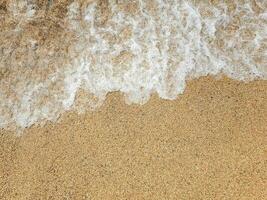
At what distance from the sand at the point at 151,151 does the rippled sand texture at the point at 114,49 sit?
0.18 metres

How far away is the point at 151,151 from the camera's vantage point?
11.8ft

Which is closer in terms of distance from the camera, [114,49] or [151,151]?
[151,151]

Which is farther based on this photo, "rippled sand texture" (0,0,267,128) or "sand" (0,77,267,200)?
"rippled sand texture" (0,0,267,128)

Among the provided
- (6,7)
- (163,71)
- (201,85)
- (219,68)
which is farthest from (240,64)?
(6,7)

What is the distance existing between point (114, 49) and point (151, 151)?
3.58ft

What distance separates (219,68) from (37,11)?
6.09 feet

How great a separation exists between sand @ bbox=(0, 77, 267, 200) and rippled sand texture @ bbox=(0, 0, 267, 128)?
0.59 feet

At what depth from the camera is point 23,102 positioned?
395 cm

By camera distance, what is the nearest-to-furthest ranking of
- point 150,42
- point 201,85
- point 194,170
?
point 194,170
point 201,85
point 150,42

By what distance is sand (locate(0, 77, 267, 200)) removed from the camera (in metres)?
3.46

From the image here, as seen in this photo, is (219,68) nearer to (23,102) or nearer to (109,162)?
(109,162)

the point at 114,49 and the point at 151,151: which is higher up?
the point at 114,49

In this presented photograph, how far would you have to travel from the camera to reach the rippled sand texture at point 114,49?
3945mm

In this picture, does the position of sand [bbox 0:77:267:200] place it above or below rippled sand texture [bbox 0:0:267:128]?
below
